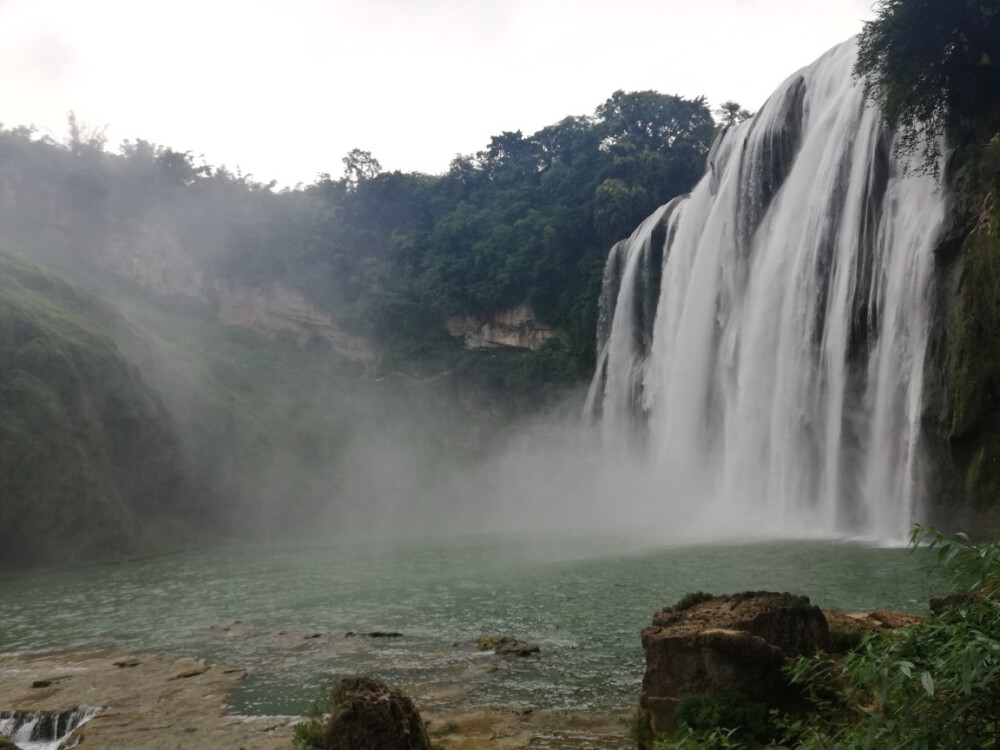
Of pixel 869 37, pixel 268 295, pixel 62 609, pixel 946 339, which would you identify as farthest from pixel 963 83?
pixel 268 295

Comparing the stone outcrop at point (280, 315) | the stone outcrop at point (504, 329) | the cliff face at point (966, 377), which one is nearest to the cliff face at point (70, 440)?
the stone outcrop at point (280, 315)

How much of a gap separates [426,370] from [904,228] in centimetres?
3736

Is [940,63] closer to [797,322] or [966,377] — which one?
[966,377]

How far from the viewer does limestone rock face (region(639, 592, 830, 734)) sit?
6977mm

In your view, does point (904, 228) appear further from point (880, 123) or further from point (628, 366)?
point (628, 366)

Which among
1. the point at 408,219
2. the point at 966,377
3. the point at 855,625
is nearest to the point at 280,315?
the point at 408,219

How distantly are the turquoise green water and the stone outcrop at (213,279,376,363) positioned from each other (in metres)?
35.2

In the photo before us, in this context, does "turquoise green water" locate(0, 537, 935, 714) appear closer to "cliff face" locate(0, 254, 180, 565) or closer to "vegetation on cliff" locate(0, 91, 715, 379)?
"cliff face" locate(0, 254, 180, 565)

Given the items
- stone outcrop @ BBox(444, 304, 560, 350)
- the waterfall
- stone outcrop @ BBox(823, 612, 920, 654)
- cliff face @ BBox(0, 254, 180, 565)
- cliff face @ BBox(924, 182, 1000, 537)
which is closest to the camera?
stone outcrop @ BBox(823, 612, 920, 654)

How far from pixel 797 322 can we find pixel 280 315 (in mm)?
42474

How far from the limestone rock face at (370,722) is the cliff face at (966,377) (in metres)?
14.6

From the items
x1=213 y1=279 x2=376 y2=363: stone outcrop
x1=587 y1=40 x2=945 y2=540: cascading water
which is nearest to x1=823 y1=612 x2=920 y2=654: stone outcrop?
x1=587 y1=40 x2=945 y2=540: cascading water

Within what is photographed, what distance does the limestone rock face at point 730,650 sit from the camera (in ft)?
22.9

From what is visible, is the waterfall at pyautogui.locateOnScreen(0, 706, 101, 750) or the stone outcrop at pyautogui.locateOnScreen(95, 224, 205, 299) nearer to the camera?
the waterfall at pyautogui.locateOnScreen(0, 706, 101, 750)
